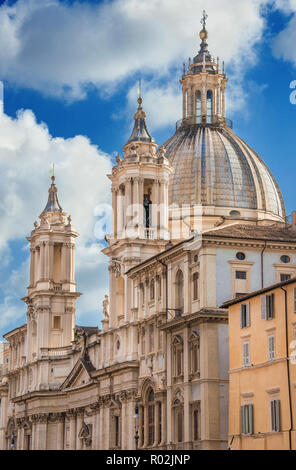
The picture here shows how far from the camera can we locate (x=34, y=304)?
116 meters

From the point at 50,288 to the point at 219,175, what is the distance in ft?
70.1

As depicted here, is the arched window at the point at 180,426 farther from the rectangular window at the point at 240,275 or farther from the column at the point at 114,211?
the column at the point at 114,211

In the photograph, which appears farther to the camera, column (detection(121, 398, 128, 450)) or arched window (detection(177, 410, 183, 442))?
column (detection(121, 398, 128, 450))

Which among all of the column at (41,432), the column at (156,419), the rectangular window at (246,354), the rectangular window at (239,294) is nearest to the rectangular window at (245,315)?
the rectangular window at (246,354)

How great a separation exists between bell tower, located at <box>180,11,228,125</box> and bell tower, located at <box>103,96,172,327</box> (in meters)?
16.9

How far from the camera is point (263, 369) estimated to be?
67.4m

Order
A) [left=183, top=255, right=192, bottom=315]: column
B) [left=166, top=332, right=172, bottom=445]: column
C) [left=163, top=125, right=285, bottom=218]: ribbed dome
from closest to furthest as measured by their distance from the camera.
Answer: [left=183, top=255, right=192, bottom=315]: column, [left=166, top=332, right=172, bottom=445]: column, [left=163, top=125, right=285, bottom=218]: ribbed dome

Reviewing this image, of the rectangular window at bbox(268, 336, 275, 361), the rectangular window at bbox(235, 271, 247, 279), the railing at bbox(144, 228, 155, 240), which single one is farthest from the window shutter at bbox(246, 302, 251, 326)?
the railing at bbox(144, 228, 155, 240)

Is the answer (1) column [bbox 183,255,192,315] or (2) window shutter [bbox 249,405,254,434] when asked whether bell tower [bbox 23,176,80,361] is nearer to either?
(1) column [bbox 183,255,192,315]

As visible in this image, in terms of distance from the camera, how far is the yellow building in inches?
2554

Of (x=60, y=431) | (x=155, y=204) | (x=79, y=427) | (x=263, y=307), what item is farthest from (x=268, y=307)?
(x=60, y=431)

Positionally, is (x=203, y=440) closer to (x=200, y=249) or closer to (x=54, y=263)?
(x=200, y=249)

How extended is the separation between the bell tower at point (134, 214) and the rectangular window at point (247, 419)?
24.1m
